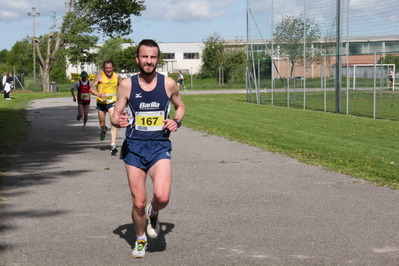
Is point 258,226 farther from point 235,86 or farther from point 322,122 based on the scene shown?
point 235,86

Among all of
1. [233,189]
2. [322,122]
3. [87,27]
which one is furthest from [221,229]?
[87,27]

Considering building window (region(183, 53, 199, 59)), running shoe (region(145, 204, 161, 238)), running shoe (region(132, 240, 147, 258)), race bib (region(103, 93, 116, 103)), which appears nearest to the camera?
running shoe (region(132, 240, 147, 258))

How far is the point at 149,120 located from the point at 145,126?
0.07 metres

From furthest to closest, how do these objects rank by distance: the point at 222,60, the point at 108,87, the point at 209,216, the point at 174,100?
the point at 222,60, the point at 108,87, the point at 209,216, the point at 174,100

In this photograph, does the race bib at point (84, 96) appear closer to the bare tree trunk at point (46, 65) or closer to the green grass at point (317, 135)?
the green grass at point (317, 135)

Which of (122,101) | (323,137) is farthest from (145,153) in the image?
(323,137)

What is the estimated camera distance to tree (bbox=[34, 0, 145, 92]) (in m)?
56.8

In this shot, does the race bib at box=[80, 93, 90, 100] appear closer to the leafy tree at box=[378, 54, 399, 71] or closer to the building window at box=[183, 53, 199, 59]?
the leafy tree at box=[378, 54, 399, 71]

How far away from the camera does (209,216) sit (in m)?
7.04

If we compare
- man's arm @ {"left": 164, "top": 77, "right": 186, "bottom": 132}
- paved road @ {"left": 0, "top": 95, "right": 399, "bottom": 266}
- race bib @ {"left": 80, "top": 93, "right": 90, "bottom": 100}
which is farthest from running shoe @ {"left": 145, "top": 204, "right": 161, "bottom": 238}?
race bib @ {"left": 80, "top": 93, "right": 90, "bottom": 100}

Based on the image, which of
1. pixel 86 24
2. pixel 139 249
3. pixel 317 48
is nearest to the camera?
pixel 139 249

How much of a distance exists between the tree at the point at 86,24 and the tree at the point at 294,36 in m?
29.6

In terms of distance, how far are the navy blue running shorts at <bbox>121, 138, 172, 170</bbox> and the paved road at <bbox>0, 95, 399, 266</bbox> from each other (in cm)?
83

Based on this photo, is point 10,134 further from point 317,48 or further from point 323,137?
point 317,48
